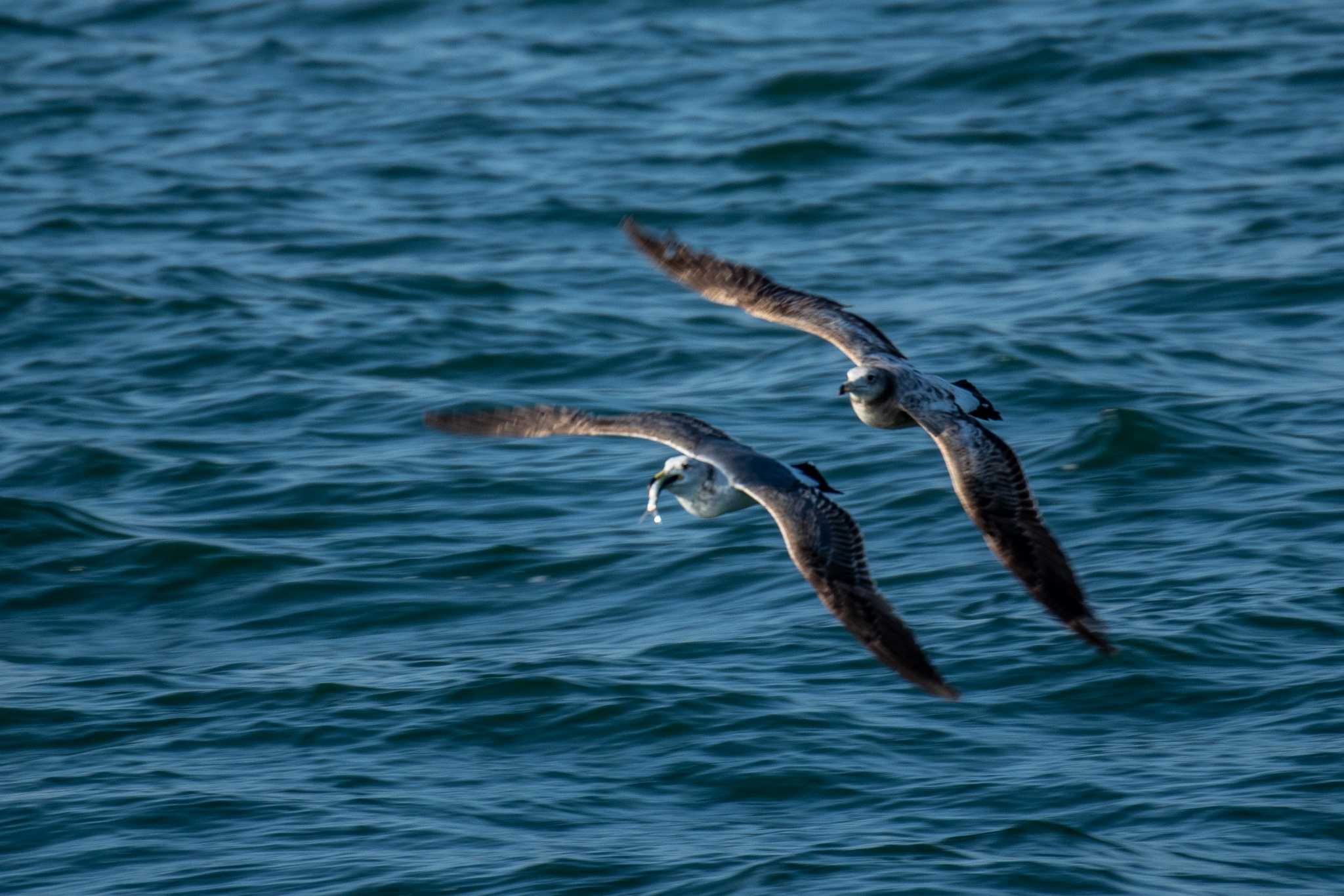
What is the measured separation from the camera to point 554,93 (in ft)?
74.4

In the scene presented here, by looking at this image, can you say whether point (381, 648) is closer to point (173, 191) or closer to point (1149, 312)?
point (1149, 312)

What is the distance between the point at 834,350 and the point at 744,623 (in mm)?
4618

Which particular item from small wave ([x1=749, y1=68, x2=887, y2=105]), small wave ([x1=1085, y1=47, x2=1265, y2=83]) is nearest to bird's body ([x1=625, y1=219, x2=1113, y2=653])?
small wave ([x1=749, y1=68, x2=887, y2=105])

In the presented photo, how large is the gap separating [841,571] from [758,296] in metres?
2.86

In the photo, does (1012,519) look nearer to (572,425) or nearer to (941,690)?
(941,690)

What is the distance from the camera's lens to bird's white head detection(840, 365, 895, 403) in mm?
9398

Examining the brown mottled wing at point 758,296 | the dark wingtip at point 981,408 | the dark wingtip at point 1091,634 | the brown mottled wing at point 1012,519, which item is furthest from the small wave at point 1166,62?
the dark wingtip at point 1091,634

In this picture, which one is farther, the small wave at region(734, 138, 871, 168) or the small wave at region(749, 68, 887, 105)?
the small wave at region(749, 68, 887, 105)

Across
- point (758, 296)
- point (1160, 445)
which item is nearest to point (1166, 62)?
point (1160, 445)

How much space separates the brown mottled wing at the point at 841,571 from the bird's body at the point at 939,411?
2.26 feet

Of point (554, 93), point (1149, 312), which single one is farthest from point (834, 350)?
point (554, 93)

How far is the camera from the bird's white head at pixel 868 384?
9.40 m

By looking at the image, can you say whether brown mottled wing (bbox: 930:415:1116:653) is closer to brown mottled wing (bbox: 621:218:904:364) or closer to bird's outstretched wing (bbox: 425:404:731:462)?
bird's outstretched wing (bbox: 425:404:731:462)

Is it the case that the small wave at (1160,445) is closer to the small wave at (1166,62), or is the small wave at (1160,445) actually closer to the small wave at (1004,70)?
the small wave at (1004,70)
